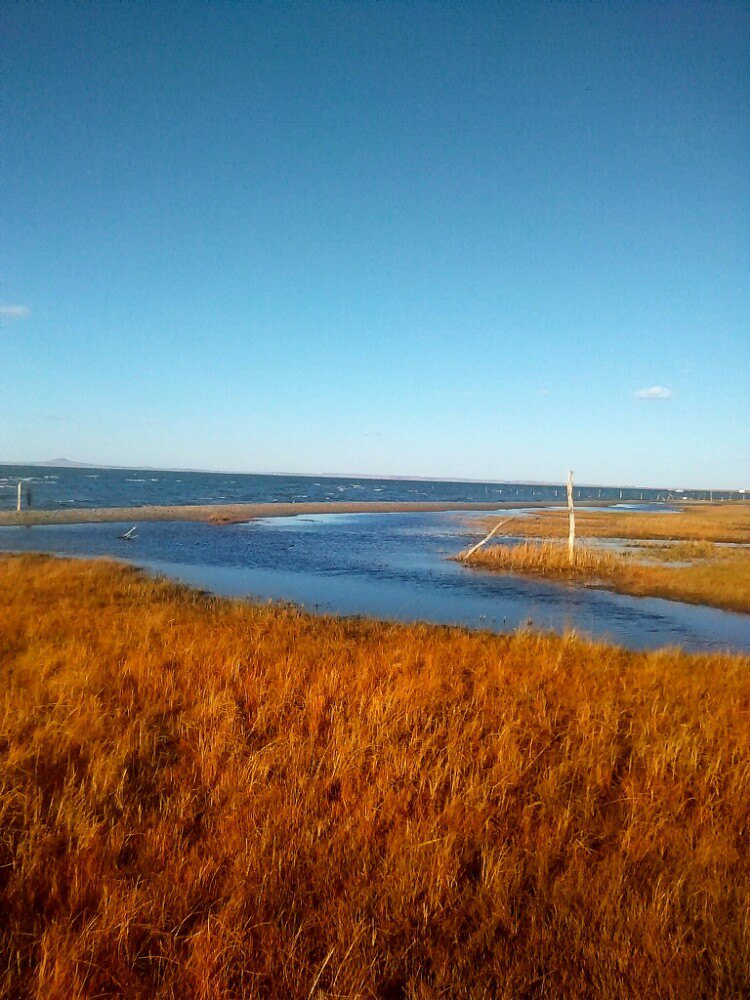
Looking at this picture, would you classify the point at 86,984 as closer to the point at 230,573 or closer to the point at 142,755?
the point at 142,755

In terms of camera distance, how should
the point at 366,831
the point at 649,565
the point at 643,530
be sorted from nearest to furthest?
the point at 366,831, the point at 649,565, the point at 643,530

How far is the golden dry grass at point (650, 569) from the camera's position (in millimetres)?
20391

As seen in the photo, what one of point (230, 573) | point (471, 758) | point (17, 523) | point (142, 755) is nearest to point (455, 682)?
point (471, 758)

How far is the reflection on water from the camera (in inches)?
621

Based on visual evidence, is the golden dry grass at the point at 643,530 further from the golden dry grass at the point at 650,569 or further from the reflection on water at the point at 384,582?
the reflection on water at the point at 384,582

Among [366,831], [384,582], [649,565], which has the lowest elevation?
[384,582]

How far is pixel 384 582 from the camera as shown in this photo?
71.2 ft

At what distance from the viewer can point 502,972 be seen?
3059mm

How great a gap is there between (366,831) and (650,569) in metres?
23.2

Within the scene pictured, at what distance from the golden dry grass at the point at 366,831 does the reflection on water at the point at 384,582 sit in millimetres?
7553

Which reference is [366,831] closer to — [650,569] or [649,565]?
[650,569]

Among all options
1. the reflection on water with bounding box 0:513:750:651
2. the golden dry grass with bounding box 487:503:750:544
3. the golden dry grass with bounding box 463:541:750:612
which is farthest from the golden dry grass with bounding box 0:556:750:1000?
the golden dry grass with bounding box 487:503:750:544

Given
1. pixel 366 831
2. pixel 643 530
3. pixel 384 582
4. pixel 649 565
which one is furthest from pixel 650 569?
pixel 366 831

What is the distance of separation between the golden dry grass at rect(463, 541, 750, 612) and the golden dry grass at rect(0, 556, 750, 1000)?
1343 cm
